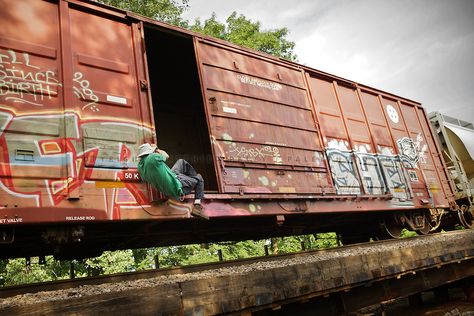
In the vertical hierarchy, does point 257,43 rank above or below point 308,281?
above

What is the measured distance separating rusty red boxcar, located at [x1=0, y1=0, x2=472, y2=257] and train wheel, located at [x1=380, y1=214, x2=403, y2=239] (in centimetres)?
4

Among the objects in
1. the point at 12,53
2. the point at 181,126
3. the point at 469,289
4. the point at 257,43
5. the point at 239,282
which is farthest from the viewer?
the point at 257,43

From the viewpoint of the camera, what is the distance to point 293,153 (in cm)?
654

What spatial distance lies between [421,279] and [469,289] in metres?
1.83

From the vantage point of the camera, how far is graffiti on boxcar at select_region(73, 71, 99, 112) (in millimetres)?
4434

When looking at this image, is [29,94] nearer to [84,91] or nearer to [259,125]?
[84,91]

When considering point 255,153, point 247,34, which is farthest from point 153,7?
point 255,153

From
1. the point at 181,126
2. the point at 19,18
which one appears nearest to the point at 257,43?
the point at 181,126

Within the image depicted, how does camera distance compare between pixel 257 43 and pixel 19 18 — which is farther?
pixel 257 43

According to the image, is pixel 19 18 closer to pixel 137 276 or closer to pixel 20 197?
pixel 20 197

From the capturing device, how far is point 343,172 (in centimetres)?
722

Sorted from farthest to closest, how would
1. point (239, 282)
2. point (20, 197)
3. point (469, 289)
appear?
1. point (469, 289)
2. point (20, 197)
3. point (239, 282)

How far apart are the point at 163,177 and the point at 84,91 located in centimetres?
163

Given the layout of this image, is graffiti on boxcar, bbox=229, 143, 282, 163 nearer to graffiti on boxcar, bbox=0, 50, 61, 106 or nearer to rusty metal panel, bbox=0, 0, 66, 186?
rusty metal panel, bbox=0, 0, 66, 186
